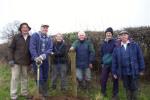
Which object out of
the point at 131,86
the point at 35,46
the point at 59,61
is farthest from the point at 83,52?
the point at 131,86

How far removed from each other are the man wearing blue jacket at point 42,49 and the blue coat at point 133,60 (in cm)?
190

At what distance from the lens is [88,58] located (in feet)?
37.7

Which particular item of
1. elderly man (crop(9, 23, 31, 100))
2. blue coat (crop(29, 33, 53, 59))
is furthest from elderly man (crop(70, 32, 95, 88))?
elderly man (crop(9, 23, 31, 100))

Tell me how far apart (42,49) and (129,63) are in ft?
8.15

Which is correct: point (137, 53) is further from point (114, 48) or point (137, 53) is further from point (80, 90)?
point (80, 90)

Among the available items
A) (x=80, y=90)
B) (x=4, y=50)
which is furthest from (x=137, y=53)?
(x=4, y=50)

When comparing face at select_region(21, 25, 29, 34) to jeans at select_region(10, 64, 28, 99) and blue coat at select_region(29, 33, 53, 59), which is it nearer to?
blue coat at select_region(29, 33, 53, 59)

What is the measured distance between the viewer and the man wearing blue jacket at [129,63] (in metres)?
9.93

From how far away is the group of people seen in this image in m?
10.0

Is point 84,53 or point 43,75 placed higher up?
point 84,53

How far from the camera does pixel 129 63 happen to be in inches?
392

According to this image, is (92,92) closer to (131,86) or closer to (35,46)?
(131,86)

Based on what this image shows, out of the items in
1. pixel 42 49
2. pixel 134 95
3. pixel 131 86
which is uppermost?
pixel 42 49

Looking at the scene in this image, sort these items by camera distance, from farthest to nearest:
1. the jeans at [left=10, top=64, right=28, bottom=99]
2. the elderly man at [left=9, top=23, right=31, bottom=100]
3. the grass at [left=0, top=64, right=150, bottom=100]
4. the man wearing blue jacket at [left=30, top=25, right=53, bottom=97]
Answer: the grass at [left=0, top=64, right=150, bottom=100] → the jeans at [left=10, top=64, right=28, bottom=99] → the elderly man at [left=9, top=23, right=31, bottom=100] → the man wearing blue jacket at [left=30, top=25, right=53, bottom=97]
